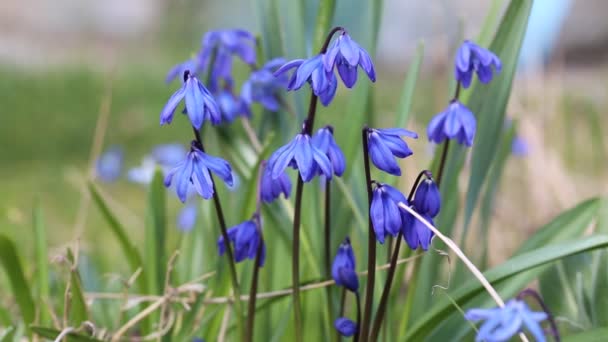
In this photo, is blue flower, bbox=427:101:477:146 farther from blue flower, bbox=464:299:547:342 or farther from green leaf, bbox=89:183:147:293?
green leaf, bbox=89:183:147:293

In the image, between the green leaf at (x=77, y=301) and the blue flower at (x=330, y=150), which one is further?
the green leaf at (x=77, y=301)

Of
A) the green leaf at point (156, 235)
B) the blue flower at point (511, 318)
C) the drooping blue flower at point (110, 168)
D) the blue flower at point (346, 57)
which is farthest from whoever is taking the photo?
the drooping blue flower at point (110, 168)

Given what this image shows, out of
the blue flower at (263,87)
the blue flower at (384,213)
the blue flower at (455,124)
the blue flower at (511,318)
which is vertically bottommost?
the blue flower at (511,318)

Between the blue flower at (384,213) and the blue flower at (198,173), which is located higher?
the blue flower at (198,173)

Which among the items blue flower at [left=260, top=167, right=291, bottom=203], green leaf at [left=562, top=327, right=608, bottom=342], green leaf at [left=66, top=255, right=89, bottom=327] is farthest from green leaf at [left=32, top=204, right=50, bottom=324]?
green leaf at [left=562, top=327, right=608, bottom=342]

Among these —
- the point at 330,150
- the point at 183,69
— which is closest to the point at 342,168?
the point at 330,150

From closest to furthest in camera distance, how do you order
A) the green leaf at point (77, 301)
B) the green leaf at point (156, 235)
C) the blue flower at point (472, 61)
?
the blue flower at point (472, 61), the green leaf at point (77, 301), the green leaf at point (156, 235)

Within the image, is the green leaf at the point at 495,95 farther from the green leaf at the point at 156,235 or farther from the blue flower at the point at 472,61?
the green leaf at the point at 156,235

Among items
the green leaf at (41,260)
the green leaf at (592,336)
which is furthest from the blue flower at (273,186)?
the green leaf at (41,260)
